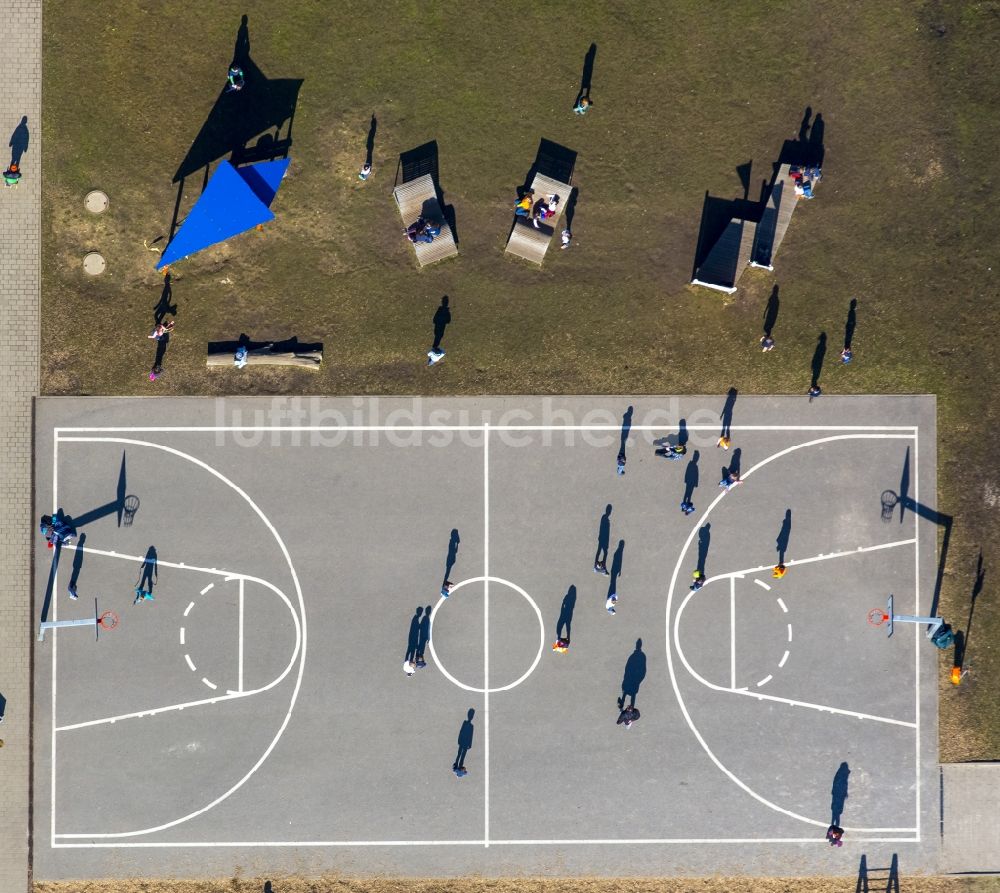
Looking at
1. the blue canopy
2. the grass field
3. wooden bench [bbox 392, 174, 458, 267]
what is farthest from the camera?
the grass field

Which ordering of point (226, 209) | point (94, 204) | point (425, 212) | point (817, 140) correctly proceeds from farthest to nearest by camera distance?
point (94, 204)
point (817, 140)
point (425, 212)
point (226, 209)

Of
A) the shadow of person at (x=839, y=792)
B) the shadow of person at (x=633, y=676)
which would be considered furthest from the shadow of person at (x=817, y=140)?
the shadow of person at (x=839, y=792)

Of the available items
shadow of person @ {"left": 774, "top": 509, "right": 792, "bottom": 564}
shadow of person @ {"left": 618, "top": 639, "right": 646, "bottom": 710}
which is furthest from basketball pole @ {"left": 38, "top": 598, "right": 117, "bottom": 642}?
→ shadow of person @ {"left": 774, "top": 509, "right": 792, "bottom": 564}

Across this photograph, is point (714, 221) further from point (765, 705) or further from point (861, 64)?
point (765, 705)

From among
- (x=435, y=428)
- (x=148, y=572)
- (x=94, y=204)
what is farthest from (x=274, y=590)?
(x=94, y=204)

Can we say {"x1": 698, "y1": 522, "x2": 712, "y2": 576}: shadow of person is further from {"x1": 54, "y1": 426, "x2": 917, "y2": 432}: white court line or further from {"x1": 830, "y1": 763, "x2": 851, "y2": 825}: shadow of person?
{"x1": 830, "y1": 763, "x2": 851, "y2": 825}: shadow of person

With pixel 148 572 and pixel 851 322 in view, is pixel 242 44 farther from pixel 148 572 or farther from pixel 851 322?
pixel 851 322

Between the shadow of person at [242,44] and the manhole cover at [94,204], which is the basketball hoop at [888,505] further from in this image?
the manhole cover at [94,204]

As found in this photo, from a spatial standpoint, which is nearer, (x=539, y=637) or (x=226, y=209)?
(x=226, y=209)
